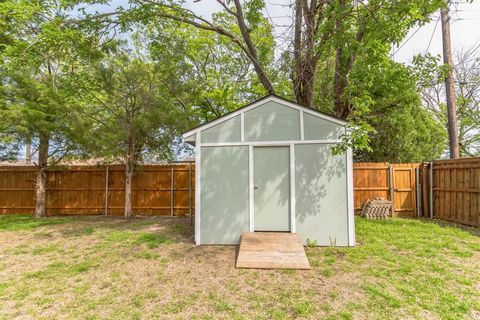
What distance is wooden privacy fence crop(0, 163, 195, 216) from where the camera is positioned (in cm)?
908

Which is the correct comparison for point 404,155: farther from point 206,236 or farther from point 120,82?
point 120,82

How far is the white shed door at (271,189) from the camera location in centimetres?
528

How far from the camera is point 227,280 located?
367 centimetres

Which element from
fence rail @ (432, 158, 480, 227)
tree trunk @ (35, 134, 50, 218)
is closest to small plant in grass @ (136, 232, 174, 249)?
tree trunk @ (35, 134, 50, 218)

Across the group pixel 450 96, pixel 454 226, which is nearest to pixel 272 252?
pixel 454 226

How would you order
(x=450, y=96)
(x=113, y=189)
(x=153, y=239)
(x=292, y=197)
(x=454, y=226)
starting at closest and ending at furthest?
(x=292, y=197)
(x=153, y=239)
(x=454, y=226)
(x=450, y=96)
(x=113, y=189)

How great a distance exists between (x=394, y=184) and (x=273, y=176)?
551 cm

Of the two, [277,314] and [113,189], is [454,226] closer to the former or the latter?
[277,314]

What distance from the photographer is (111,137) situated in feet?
25.5

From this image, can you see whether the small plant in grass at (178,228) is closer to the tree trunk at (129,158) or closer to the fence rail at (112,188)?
the fence rail at (112,188)

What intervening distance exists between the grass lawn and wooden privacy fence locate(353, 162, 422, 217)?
238 centimetres

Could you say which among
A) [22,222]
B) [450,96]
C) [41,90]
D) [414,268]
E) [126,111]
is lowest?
[22,222]

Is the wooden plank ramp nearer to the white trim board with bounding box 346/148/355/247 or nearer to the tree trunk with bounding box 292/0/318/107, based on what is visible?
the white trim board with bounding box 346/148/355/247

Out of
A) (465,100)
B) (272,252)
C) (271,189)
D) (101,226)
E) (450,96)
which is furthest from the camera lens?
(465,100)
